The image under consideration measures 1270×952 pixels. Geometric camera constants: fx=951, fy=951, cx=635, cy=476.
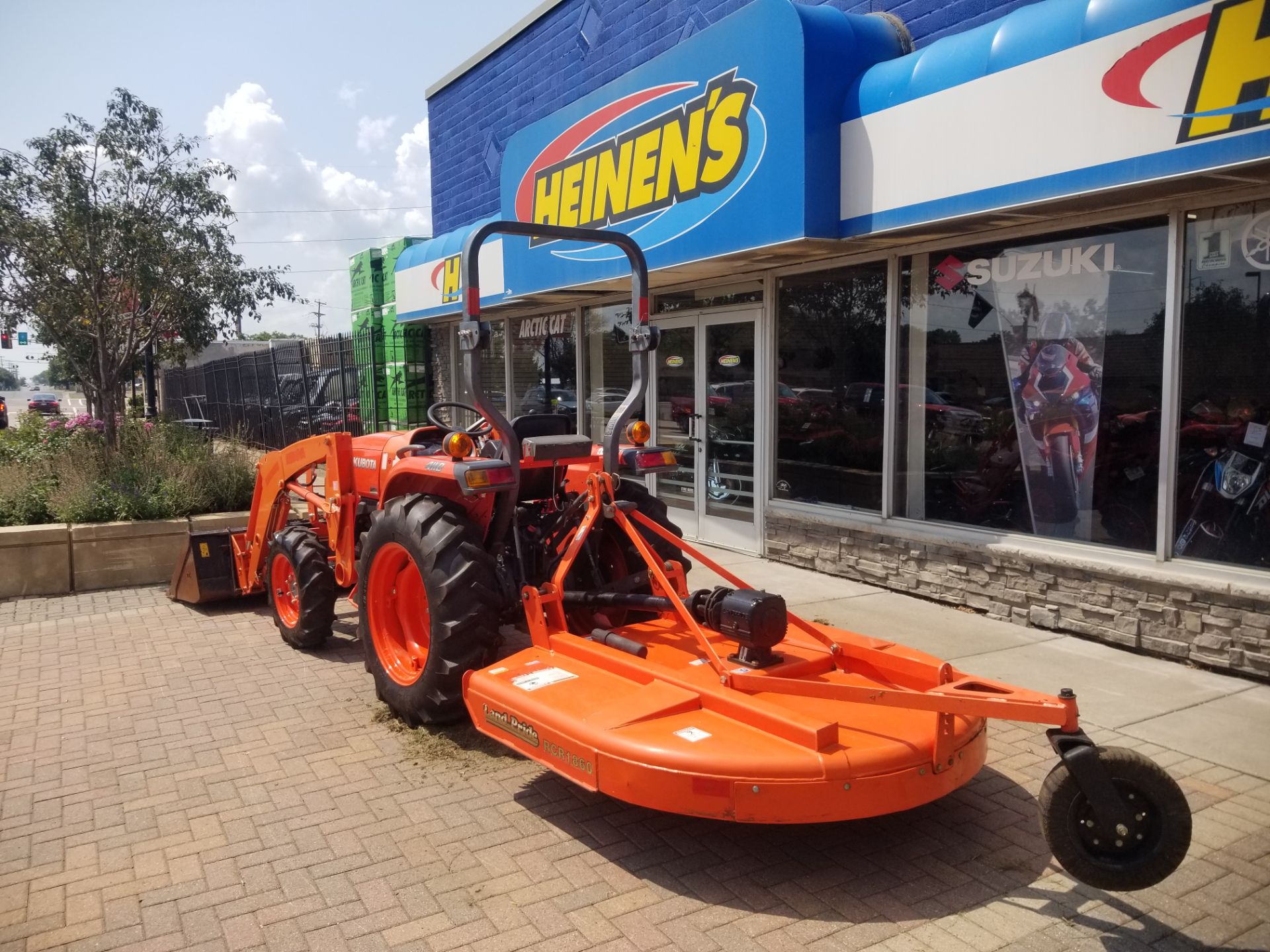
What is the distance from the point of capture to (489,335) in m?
4.14

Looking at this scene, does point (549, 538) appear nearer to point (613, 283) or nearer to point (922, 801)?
point (922, 801)

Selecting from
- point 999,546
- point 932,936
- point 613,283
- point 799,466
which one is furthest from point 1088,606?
point 613,283

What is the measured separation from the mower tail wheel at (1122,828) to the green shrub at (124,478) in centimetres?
808

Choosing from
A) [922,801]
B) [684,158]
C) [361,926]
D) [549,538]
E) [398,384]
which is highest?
[684,158]

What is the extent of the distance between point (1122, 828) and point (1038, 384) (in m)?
4.19

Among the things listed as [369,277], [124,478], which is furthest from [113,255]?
[369,277]

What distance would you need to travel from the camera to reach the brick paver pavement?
3.00 metres

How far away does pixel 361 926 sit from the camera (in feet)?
10.0

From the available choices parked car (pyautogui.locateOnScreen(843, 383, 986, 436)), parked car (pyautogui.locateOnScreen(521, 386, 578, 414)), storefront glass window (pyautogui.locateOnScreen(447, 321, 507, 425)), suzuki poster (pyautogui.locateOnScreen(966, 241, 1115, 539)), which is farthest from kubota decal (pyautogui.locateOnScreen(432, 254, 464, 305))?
suzuki poster (pyautogui.locateOnScreen(966, 241, 1115, 539))

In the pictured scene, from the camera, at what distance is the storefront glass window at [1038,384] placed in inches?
229

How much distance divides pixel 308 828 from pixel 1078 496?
16.5ft

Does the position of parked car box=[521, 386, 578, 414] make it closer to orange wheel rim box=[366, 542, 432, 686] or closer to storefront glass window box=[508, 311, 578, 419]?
storefront glass window box=[508, 311, 578, 419]

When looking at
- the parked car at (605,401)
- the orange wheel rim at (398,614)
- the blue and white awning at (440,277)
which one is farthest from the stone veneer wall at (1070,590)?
the blue and white awning at (440,277)

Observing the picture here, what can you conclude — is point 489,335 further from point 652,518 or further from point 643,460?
point 652,518
